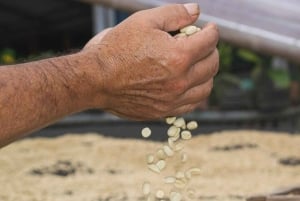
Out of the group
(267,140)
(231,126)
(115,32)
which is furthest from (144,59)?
(231,126)

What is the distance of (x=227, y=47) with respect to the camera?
6.88 m

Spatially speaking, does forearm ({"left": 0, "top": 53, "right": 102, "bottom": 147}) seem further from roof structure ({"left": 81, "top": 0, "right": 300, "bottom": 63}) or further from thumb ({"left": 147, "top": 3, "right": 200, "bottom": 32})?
roof structure ({"left": 81, "top": 0, "right": 300, "bottom": 63})

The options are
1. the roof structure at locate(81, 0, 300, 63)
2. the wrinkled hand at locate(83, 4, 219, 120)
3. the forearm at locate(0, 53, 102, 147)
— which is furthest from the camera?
the roof structure at locate(81, 0, 300, 63)

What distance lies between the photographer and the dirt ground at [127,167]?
2746 mm

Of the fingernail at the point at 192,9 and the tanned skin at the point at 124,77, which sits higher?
the fingernail at the point at 192,9

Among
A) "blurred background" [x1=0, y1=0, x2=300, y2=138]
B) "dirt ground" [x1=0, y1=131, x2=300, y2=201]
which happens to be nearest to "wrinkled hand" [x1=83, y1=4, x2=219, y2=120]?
"blurred background" [x1=0, y1=0, x2=300, y2=138]

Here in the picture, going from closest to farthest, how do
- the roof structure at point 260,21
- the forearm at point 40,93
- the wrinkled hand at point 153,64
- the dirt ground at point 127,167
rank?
the forearm at point 40,93 → the wrinkled hand at point 153,64 → the roof structure at point 260,21 → the dirt ground at point 127,167

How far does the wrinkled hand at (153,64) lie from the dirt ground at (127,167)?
A: 960mm

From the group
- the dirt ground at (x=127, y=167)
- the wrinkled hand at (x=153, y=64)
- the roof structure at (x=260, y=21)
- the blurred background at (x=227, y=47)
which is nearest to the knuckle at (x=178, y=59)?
the wrinkled hand at (x=153, y=64)

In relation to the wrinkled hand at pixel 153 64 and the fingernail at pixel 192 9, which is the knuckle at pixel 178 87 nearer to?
the wrinkled hand at pixel 153 64

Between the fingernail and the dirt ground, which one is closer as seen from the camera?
the fingernail

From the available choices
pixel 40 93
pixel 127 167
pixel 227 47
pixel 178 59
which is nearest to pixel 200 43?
pixel 178 59

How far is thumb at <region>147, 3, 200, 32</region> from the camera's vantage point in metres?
1.53

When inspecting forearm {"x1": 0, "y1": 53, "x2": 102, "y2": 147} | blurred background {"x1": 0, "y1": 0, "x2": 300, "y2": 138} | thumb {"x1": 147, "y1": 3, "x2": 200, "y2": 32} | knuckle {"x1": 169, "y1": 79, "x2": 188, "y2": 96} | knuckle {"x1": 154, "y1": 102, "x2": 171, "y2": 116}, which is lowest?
blurred background {"x1": 0, "y1": 0, "x2": 300, "y2": 138}
